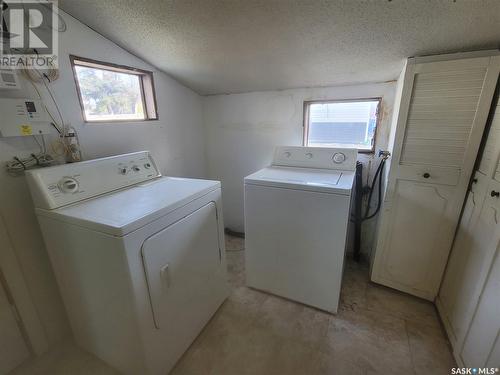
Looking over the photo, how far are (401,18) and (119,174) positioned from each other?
1830 millimetres

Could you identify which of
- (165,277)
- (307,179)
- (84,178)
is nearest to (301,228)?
(307,179)

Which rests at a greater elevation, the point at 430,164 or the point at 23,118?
the point at 23,118

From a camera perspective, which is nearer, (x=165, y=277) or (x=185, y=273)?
(x=165, y=277)

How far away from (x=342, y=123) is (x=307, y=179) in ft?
2.88

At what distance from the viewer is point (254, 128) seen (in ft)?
7.95

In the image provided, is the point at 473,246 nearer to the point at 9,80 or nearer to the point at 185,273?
the point at 185,273

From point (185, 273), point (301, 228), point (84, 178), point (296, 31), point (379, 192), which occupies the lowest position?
point (185, 273)

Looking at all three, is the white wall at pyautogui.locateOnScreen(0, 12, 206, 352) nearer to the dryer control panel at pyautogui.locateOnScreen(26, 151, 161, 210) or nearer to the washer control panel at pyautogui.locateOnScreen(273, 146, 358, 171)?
the dryer control panel at pyautogui.locateOnScreen(26, 151, 161, 210)

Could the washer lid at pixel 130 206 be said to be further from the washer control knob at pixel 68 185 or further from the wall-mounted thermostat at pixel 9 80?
the wall-mounted thermostat at pixel 9 80

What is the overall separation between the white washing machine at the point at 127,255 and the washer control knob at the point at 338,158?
3.47 ft

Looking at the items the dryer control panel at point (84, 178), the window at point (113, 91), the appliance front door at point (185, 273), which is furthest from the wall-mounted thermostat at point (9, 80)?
the appliance front door at point (185, 273)

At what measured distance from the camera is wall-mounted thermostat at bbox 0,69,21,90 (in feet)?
3.53

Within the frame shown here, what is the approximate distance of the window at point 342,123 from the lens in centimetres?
203

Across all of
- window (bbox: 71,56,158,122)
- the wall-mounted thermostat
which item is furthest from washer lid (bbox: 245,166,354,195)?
the wall-mounted thermostat
